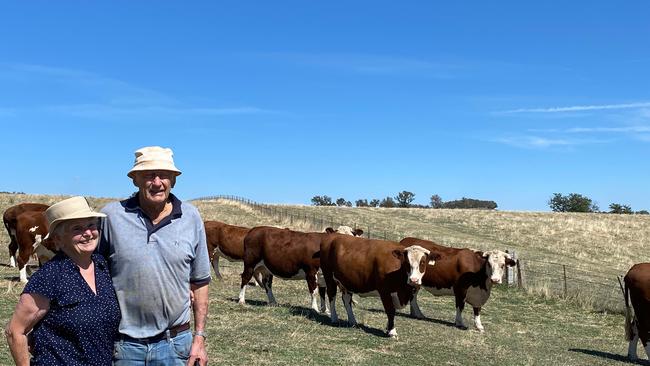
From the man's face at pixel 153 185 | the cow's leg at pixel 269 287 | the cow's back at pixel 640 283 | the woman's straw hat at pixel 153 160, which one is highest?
the woman's straw hat at pixel 153 160

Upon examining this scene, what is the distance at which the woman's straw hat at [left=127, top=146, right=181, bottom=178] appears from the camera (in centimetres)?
435

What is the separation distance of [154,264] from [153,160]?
2.24 feet

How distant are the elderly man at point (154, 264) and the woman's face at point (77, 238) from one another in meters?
0.25

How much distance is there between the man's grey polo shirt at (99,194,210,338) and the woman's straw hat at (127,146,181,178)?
248 mm

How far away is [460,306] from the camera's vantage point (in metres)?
14.0

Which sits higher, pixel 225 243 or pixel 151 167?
pixel 151 167

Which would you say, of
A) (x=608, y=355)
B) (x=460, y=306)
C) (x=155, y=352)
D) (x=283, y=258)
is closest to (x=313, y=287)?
(x=283, y=258)

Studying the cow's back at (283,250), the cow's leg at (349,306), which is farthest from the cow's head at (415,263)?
the cow's back at (283,250)

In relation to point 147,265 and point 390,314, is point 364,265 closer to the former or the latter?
point 390,314

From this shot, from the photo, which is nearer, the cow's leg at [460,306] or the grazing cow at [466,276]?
the cow's leg at [460,306]

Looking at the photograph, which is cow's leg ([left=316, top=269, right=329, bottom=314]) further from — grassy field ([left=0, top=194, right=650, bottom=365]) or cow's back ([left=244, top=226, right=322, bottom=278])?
grassy field ([left=0, top=194, right=650, bottom=365])

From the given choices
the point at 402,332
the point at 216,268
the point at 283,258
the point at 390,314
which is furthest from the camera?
the point at 216,268

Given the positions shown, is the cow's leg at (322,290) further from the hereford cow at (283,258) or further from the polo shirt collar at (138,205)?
the polo shirt collar at (138,205)

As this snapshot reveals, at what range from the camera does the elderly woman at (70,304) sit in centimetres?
369
